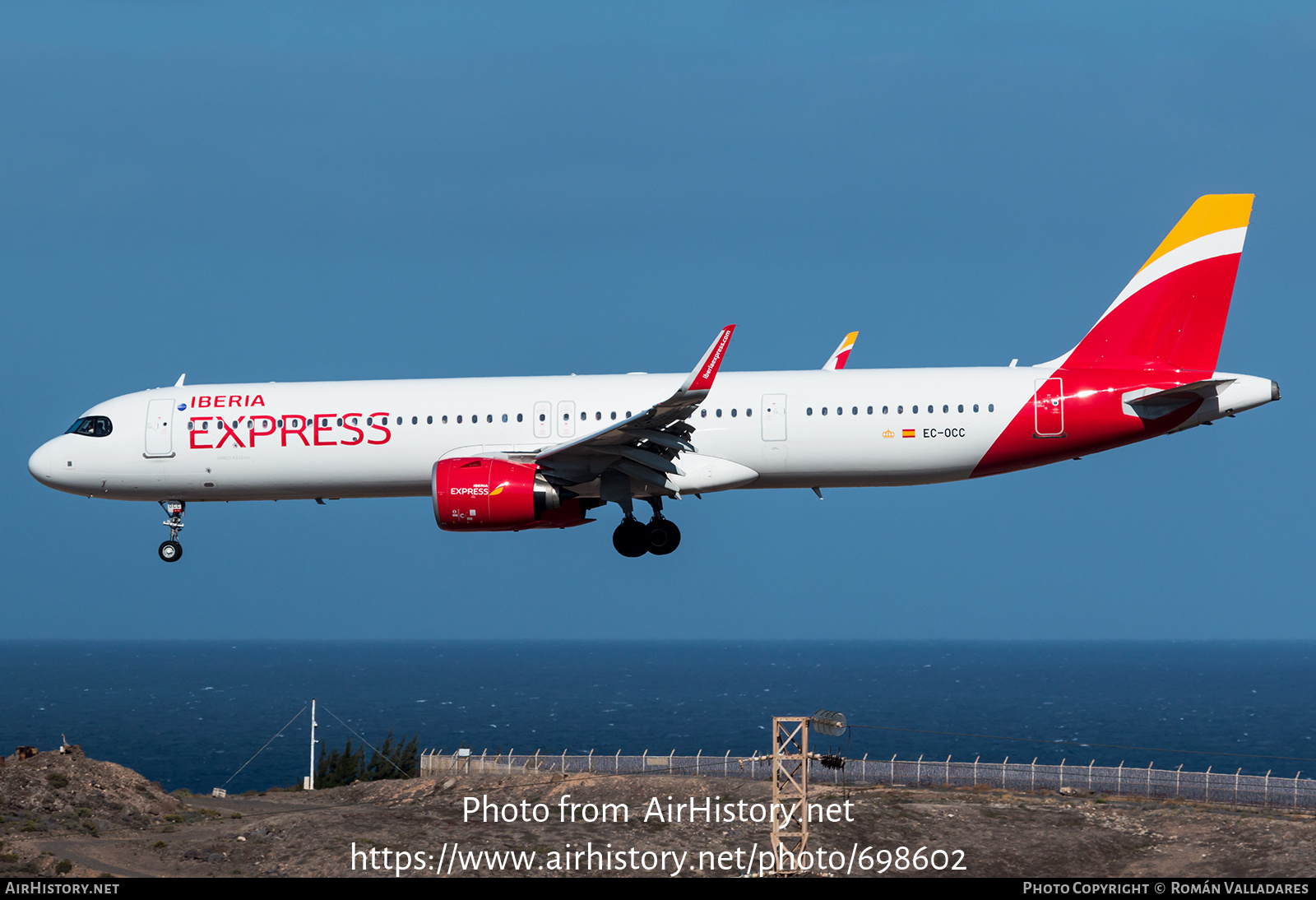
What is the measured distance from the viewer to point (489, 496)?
2708 centimetres

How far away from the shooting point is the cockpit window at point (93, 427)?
3105 cm

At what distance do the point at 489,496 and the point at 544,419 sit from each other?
2883 millimetres

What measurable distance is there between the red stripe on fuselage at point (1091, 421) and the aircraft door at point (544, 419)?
9.32m

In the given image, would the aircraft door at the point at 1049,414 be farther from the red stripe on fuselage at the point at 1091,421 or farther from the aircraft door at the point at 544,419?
the aircraft door at the point at 544,419

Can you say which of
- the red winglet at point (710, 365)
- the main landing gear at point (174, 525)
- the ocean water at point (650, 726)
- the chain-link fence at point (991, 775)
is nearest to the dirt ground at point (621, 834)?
the chain-link fence at point (991, 775)

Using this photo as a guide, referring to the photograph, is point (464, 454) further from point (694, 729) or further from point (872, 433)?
point (694, 729)

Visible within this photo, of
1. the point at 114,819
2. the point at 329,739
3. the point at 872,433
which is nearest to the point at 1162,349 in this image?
the point at 872,433

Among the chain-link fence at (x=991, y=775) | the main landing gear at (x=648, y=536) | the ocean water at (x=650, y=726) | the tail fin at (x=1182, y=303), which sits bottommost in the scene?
the ocean water at (x=650, y=726)

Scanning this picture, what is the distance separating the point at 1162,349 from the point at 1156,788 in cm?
2338

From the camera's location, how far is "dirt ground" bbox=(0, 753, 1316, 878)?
37719mm

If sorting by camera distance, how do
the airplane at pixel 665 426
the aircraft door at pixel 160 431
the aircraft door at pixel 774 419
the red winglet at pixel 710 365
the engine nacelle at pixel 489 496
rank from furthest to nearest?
the aircraft door at pixel 160 431, the aircraft door at pixel 774 419, the airplane at pixel 665 426, the engine nacelle at pixel 489 496, the red winglet at pixel 710 365

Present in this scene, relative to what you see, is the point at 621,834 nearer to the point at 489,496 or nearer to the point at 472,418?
the point at 472,418

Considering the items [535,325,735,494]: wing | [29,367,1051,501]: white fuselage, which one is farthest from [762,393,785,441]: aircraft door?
[535,325,735,494]: wing

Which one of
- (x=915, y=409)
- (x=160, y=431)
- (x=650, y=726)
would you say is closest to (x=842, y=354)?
(x=915, y=409)
